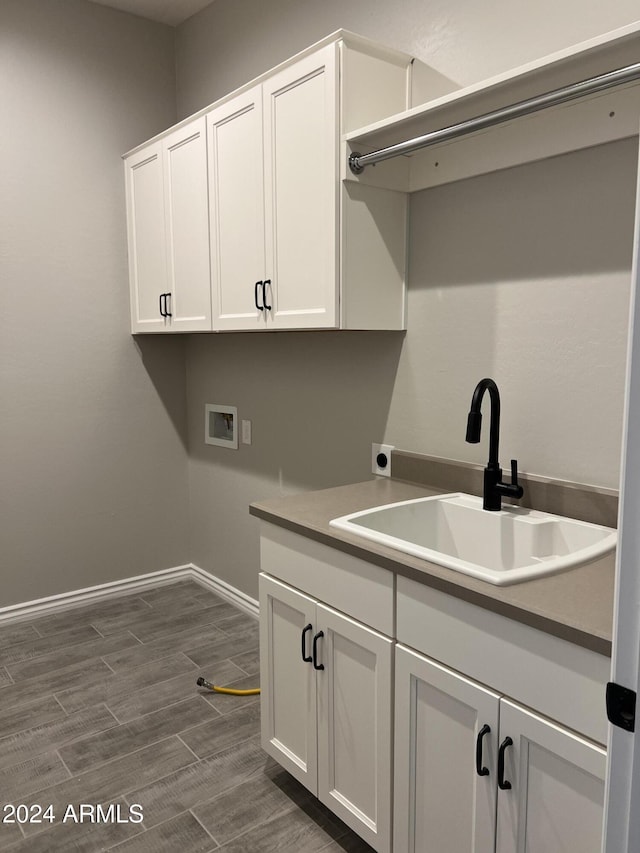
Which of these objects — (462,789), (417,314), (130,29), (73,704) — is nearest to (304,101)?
(417,314)

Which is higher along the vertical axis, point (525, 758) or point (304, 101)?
point (304, 101)

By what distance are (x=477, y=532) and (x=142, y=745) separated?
4.39 feet

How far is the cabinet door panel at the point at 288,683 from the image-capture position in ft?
6.03

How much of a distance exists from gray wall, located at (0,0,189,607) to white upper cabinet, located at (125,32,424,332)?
0.62 m

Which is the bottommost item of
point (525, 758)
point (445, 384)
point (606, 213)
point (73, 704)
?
point (73, 704)

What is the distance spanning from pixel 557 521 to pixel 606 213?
788 mm

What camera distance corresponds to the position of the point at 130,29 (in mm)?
Result: 3258

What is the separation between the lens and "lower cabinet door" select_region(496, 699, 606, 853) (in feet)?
3.84

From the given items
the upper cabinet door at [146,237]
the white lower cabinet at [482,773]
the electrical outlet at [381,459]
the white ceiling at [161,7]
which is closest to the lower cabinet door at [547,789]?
the white lower cabinet at [482,773]

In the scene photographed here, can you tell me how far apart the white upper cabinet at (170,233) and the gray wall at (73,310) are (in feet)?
0.51

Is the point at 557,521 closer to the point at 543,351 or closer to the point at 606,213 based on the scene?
the point at 543,351

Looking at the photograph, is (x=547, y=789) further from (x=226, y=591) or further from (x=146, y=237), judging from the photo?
(x=146, y=237)

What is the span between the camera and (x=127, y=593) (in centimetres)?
354

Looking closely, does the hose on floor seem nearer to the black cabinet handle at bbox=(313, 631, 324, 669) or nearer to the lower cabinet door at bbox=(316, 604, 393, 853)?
the lower cabinet door at bbox=(316, 604, 393, 853)
